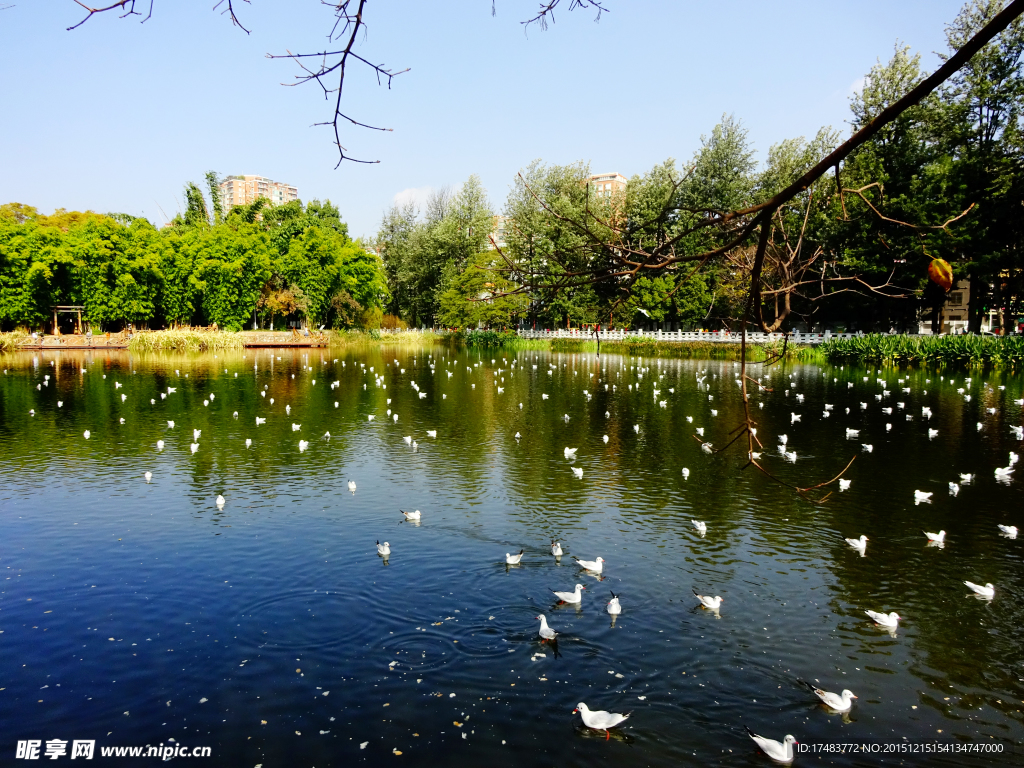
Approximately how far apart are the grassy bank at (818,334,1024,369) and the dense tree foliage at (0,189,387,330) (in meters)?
51.1

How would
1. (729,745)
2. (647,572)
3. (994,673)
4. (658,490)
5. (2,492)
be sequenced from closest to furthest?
(729,745)
(994,673)
(647,572)
(2,492)
(658,490)

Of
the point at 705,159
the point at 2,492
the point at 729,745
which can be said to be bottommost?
the point at 729,745

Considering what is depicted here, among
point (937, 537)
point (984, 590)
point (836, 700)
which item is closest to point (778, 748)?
point (836, 700)

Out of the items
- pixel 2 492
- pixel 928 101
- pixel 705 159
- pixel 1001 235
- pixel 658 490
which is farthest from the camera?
pixel 705 159

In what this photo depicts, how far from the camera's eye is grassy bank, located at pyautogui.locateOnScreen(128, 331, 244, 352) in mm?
56531

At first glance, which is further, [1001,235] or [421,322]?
[421,322]

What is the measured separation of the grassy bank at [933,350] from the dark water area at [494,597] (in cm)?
2368

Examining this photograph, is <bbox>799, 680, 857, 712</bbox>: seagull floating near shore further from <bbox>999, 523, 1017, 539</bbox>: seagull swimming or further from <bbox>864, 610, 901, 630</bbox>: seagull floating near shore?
<bbox>999, 523, 1017, 539</bbox>: seagull swimming

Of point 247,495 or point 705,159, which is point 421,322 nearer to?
point 705,159

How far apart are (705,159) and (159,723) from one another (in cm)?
6880

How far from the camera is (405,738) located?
6.48m

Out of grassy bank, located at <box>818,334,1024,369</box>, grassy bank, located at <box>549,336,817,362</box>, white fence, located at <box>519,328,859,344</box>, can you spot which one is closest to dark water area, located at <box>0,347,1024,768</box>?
grassy bank, located at <box>818,334,1024,369</box>

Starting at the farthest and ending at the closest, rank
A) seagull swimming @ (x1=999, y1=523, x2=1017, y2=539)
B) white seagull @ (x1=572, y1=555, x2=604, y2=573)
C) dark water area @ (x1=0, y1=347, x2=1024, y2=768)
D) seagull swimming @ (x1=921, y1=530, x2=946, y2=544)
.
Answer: seagull swimming @ (x1=999, y1=523, x2=1017, y2=539), seagull swimming @ (x1=921, y1=530, x2=946, y2=544), white seagull @ (x1=572, y1=555, x2=604, y2=573), dark water area @ (x1=0, y1=347, x2=1024, y2=768)

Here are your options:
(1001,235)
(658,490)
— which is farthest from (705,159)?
(658,490)
